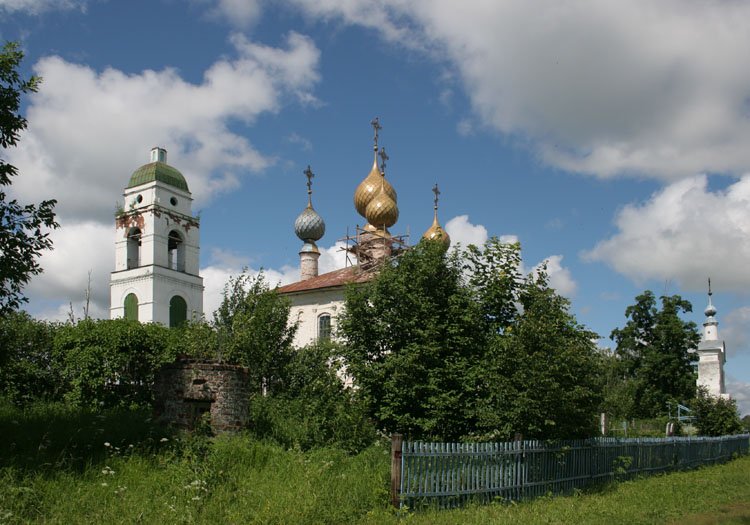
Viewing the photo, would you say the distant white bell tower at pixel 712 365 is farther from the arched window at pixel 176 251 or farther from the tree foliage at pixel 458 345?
the arched window at pixel 176 251

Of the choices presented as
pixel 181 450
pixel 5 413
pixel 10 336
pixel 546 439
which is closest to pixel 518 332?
pixel 546 439

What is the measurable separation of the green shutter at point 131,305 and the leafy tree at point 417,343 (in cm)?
2358

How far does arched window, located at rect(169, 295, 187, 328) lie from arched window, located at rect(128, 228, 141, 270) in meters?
2.84

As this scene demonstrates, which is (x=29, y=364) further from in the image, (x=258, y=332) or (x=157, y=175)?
(x=157, y=175)

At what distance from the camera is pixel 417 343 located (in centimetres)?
1744

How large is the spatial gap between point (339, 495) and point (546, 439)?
5376 mm

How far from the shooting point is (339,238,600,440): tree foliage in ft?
45.1

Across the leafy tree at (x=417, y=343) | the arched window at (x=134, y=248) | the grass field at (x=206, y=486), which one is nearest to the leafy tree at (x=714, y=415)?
the grass field at (x=206, y=486)

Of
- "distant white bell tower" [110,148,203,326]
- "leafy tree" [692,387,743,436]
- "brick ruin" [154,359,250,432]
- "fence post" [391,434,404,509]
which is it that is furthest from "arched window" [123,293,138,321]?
"fence post" [391,434,404,509]

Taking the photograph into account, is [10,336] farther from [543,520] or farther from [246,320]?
[543,520]

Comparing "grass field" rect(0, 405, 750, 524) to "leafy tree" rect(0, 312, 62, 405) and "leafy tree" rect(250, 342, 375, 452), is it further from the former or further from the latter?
"leafy tree" rect(0, 312, 62, 405)

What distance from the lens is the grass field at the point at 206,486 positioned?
8.98 m

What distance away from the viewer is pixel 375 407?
17562 millimetres

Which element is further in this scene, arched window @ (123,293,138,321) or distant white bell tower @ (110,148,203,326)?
arched window @ (123,293,138,321)
